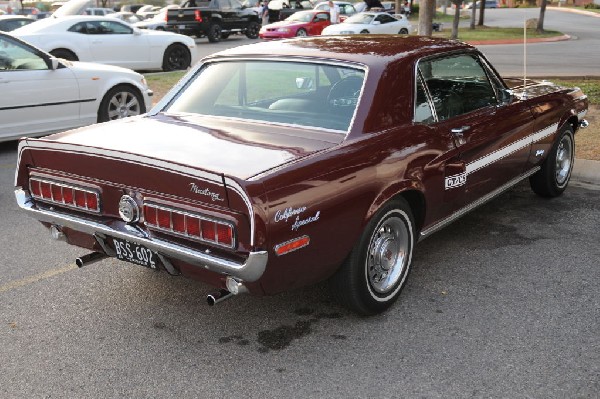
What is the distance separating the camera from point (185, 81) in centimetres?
498

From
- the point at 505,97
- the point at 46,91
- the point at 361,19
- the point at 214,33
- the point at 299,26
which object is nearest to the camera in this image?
the point at 505,97

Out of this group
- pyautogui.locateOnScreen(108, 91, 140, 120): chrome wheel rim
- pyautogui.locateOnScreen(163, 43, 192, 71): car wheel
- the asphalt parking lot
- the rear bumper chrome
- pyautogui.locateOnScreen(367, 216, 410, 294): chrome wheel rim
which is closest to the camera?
the rear bumper chrome

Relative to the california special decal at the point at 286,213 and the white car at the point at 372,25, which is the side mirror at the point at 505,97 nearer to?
the california special decal at the point at 286,213

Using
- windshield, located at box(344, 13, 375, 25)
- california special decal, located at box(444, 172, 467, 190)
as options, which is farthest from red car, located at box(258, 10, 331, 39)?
california special decal, located at box(444, 172, 467, 190)

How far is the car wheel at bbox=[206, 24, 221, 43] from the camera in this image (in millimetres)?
27438

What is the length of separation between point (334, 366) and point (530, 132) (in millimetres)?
2993

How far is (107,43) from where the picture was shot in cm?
1486

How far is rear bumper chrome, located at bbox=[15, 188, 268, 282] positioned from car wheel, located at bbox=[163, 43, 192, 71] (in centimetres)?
1248

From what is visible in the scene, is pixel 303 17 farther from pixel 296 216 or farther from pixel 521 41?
pixel 296 216

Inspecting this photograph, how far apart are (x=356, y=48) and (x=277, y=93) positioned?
62 centimetres

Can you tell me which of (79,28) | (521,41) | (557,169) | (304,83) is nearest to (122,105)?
(304,83)

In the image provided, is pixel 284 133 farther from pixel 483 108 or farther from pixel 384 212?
pixel 483 108

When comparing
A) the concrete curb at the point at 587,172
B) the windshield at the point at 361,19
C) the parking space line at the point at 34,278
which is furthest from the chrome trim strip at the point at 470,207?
the windshield at the point at 361,19

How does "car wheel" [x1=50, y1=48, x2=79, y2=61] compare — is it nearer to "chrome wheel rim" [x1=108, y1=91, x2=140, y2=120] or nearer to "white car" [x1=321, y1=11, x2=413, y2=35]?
"chrome wheel rim" [x1=108, y1=91, x2=140, y2=120]
